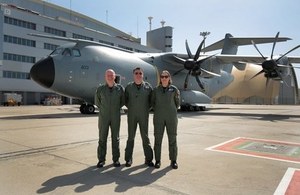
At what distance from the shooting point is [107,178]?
5539mm

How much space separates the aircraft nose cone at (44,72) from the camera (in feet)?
58.5

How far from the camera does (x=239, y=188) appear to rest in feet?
16.6

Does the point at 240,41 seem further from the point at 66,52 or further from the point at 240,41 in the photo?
the point at 66,52

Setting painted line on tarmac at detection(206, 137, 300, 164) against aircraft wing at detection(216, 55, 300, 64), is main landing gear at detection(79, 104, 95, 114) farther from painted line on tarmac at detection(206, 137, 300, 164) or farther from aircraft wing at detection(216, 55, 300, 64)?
painted line on tarmac at detection(206, 137, 300, 164)

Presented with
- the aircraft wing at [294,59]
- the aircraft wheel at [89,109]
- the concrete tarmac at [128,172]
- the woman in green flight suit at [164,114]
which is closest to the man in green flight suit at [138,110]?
the woman in green flight suit at [164,114]

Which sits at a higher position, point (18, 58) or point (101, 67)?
point (18, 58)

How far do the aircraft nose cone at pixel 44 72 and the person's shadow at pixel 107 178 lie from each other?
42.4ft

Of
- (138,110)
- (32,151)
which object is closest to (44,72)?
(32,151)

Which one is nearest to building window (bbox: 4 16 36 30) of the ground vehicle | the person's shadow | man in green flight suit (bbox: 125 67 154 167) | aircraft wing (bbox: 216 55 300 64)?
the ground vehicle

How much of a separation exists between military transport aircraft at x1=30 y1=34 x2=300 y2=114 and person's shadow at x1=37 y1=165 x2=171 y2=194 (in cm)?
1321

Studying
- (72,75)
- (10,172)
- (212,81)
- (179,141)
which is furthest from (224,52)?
(10,172)

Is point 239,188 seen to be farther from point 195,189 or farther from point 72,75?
point 72,75

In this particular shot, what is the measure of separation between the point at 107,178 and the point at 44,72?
45.2ft

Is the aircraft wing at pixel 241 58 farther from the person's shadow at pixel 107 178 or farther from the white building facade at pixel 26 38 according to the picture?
the white building facade at pixel 26 38
